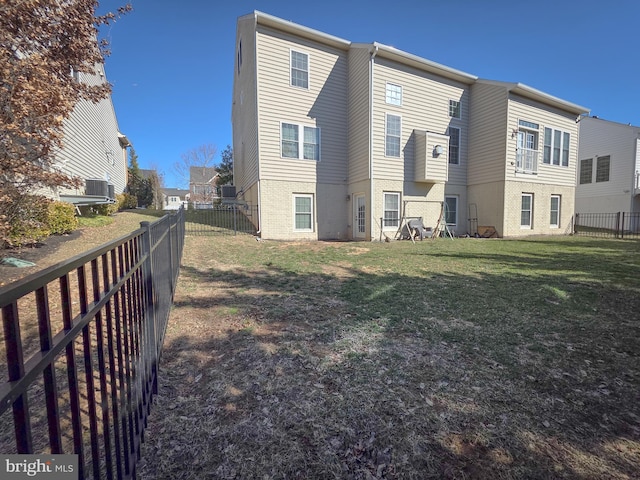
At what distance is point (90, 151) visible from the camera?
1371cm

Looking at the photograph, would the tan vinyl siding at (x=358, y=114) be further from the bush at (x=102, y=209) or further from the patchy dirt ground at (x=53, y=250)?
the bush at (x=102, y=209)

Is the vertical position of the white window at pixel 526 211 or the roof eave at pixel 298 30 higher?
the roof eave at pixel 298 30

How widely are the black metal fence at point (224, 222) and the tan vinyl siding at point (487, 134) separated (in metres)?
10.6

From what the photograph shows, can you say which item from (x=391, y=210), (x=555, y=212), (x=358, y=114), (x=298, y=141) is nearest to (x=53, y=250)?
(x=298, y=141)

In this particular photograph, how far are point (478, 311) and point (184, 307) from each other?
4.17m

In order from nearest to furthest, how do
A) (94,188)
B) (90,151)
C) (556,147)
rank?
(94,188) < (90,151) < (556,147)

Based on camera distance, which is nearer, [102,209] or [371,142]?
[371,142]

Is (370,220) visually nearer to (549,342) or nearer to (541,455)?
(549,342)

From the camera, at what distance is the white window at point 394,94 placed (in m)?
12.8

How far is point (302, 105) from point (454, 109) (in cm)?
732

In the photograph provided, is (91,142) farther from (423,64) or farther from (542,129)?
(542,129)


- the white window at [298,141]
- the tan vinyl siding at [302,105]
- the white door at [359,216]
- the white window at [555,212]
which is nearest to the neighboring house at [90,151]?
the tan vinyl siding at [302,105]

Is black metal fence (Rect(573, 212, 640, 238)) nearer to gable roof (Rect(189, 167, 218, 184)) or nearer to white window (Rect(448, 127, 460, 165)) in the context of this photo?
white window (Rect(448, 127, 460, 165))

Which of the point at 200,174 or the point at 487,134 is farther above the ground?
the point at 200,174
